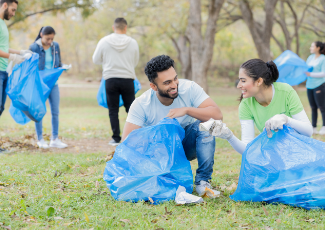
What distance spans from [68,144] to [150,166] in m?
3.25

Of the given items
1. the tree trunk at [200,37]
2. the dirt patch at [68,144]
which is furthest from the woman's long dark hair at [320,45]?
the tree trunk at [200,37]

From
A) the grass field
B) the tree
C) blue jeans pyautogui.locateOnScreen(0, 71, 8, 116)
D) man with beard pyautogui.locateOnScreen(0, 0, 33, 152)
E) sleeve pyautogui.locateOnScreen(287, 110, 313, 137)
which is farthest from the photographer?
the tree

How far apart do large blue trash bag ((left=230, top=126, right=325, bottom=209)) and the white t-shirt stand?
2.14 ft

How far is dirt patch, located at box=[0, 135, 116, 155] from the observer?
4.82m

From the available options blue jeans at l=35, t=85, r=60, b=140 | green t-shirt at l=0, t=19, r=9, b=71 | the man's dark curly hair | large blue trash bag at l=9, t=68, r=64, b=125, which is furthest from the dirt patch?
the man's dark curly hair

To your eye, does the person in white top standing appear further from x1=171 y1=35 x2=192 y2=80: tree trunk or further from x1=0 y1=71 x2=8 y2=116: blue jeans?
x1=171 y1=35 x2=192 y2=80: tree trunk

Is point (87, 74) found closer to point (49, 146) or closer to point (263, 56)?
point (263, 56)

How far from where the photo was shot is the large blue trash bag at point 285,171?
2.25 metres

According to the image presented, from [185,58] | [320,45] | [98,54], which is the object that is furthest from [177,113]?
[185,58]

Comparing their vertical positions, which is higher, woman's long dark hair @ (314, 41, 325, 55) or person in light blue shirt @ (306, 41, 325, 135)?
woman's long dark hair @ (314, 41, 325, 55)

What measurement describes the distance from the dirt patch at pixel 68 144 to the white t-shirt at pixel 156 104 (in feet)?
6.07

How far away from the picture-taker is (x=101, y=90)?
5.35 meters

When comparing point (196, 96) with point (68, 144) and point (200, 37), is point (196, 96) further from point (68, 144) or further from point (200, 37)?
point (200, 37)

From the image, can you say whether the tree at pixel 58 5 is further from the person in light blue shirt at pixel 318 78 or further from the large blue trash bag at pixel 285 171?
the large blue trash bag at pixel 285 171
